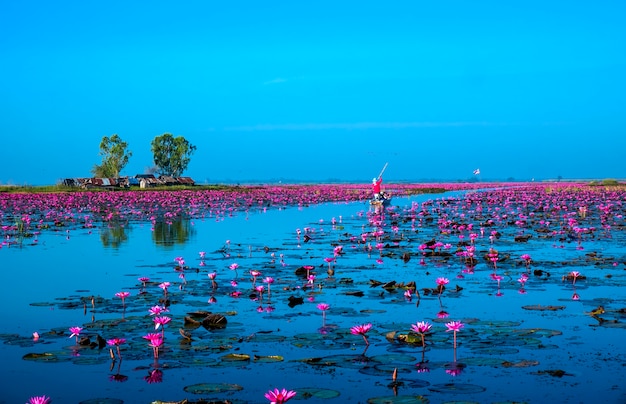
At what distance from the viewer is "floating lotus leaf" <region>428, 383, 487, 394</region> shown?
232 inches

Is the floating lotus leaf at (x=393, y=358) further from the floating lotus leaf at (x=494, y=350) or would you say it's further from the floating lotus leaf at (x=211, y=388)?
the floating lotus leaf at (x=211, y=388)

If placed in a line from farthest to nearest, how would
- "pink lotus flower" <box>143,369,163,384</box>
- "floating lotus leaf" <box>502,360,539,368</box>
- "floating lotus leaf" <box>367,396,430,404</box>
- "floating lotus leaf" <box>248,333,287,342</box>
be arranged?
"floating lotus leaf" <box>248,333,287,342</box> → "floating lotus leaf" <box>502,360,539,368</box> → "pink lotus flower" <box>143,369,163,384</box> → "floating lotus leaf" <box>367,396,430,404</box>

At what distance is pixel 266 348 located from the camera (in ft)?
24.6

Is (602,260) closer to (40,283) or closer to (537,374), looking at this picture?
(537,374)

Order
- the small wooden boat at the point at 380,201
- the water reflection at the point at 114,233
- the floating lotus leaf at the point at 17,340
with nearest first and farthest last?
1. the floating lotus leaf at the point at 17,340
2. the water reflection at the point at 114,233
3. the small wooden boat at the point at 380,201

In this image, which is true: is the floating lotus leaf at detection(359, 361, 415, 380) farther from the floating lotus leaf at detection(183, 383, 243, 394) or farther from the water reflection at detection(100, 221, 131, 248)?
the water reflection at detection(100, 221, 131, 248)

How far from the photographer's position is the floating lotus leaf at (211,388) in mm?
5945

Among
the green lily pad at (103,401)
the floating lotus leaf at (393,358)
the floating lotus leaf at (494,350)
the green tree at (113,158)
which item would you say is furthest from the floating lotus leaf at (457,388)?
the green tree at (113,158)

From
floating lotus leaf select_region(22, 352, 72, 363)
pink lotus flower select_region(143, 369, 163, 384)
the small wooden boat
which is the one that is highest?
the small wooden boat

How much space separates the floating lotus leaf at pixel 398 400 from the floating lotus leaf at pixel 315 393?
12.8 inches

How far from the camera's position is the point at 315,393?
584cm

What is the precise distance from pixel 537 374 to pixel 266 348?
2793 millimetres

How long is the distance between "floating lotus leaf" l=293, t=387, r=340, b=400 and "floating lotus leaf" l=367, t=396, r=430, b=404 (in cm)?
32

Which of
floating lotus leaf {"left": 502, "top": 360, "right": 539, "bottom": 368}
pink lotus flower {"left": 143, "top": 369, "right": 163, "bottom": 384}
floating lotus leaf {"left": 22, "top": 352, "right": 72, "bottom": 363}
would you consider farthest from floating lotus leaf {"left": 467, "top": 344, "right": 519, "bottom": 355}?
floating lotus leaf {"left": 22, "top": 352, "right": 72, "bottom": 363}
